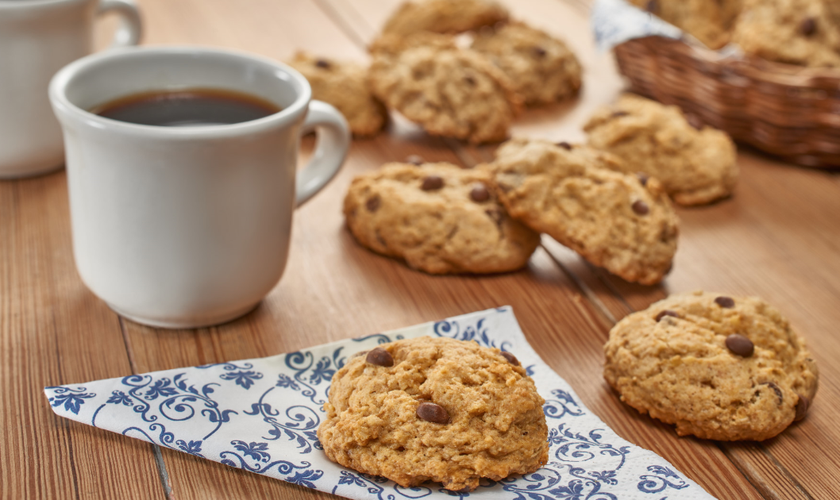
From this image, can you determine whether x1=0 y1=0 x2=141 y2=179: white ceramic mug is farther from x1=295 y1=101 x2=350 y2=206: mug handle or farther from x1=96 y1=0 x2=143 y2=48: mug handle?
x1=295 y1=101 x2=350 y2=206: mug handle

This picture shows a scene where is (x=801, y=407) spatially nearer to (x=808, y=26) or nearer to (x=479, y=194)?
(x=479, y=194)

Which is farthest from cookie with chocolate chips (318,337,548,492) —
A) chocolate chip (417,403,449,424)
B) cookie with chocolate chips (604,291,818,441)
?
cookie with chocolate chips (604,291,818,441)

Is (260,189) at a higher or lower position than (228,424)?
higher

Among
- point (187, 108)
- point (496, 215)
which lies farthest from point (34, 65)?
point (496, 215)

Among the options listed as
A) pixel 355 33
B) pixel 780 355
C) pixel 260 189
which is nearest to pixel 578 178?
pixel 780 355

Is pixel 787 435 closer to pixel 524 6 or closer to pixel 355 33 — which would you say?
pixel 355 33

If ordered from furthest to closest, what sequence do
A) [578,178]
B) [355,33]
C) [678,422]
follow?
[355,33] < [578,178] < [678,422]
